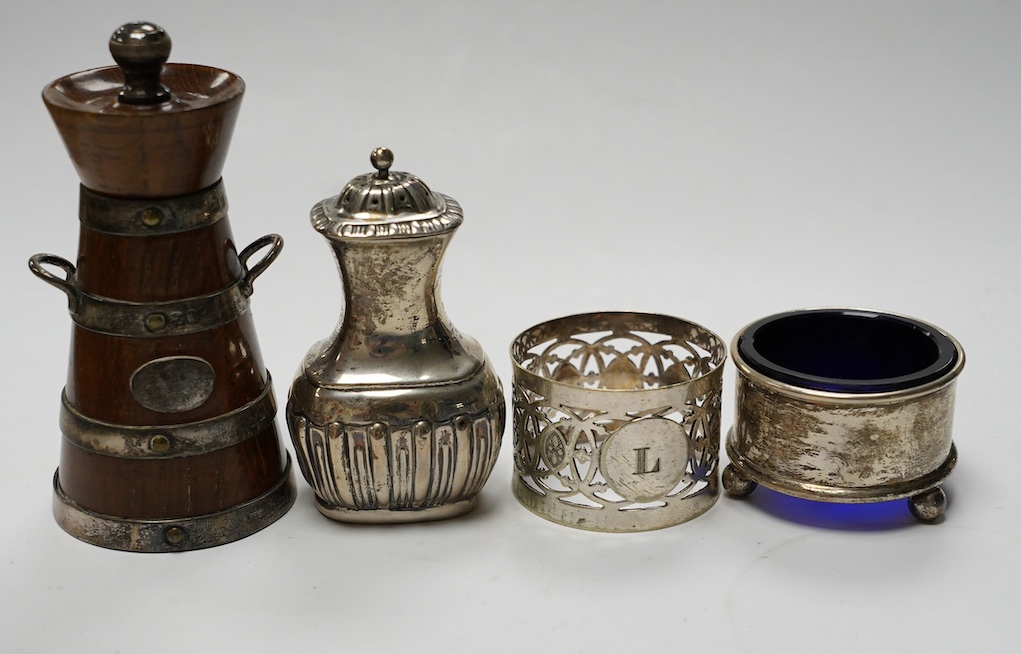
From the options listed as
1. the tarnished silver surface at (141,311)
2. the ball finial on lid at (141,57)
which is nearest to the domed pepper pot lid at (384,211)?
the tarnished silver surface at (141,311)

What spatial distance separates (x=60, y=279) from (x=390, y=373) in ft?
1.99

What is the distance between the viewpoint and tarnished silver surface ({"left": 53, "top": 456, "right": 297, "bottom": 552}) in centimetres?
255

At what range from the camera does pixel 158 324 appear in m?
2.46

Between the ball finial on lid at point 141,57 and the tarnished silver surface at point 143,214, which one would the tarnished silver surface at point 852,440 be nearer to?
the tarnished silver surface at point 143,214

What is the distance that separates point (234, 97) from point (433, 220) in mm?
399

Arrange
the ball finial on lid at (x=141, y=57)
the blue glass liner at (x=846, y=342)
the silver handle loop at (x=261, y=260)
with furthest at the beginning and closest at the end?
the blue glass liner at (x=846, y=342) < the silver handle loop at (x=261, y=260) < the ball finial on lid at (x=141, y=57)

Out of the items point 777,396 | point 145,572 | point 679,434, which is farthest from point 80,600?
point 777,396

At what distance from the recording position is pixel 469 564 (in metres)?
2.52

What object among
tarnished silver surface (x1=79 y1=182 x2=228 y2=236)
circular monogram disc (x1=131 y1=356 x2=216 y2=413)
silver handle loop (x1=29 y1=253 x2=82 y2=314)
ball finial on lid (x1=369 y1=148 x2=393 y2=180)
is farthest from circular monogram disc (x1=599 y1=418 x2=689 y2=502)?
silver handle loop (x1=29 y1=253 x2=82 y2=314)

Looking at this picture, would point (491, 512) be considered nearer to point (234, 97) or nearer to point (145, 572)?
point (145, 572)

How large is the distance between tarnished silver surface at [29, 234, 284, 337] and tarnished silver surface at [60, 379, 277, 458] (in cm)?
17

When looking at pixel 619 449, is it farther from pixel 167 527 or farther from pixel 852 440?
pixel 167 527

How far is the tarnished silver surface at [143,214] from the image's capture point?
242 centimetres

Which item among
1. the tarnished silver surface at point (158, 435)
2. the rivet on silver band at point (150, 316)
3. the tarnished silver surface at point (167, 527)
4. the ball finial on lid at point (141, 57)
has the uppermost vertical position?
the ball finial on lid at point (141, 57)
